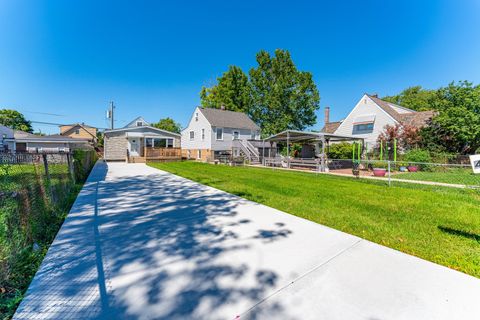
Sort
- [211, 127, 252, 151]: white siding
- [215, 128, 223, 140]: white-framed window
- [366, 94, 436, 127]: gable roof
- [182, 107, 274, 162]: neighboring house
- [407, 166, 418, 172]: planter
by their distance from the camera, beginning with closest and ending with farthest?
1. [407, 166, 418, 172]: planter
2. [366, 94, 436, 127]: gable roof
3. [182, 107, 274, 162]: neighboring house
4. [211, 127, 252, 151]: white siding
5. [215, 128, 223, 140]: white-framed window

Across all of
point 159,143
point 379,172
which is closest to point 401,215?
point 379,172

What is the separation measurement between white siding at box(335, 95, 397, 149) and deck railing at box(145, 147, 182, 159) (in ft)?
63.1

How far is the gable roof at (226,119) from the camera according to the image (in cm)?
2548

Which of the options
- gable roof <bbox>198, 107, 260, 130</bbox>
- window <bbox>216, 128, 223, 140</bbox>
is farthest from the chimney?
window <bbox>216, 128, 223, 140</bbox>

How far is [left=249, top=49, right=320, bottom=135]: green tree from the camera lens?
1359 inches

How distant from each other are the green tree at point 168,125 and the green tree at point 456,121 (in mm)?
52616

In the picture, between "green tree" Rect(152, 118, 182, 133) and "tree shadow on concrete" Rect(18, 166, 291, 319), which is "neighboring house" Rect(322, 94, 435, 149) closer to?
"tree shadow on concrete" Rect(18, 166, 291, 319)

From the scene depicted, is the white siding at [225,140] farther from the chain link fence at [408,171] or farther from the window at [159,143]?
the chain link fence at [408,171]

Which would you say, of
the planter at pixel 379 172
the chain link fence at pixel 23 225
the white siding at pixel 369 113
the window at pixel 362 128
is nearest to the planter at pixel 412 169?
the planter at pixel 379 172

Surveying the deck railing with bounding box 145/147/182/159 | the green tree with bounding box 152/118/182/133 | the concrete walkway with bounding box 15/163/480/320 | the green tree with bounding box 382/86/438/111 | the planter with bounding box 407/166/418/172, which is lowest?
the concrete walkway with bounding box 15/163/480/320

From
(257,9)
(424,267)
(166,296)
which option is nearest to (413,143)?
(257,9)

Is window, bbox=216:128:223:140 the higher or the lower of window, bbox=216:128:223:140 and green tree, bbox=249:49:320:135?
the lower

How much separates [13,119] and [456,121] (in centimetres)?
8200

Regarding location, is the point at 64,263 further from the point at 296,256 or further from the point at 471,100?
the point at 471,100
